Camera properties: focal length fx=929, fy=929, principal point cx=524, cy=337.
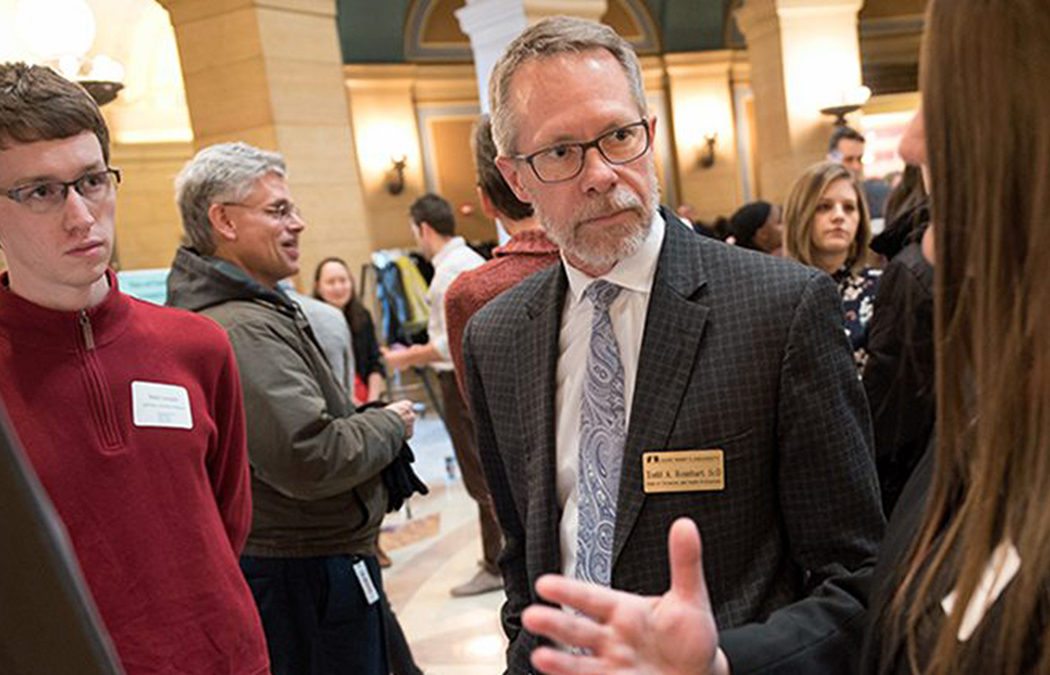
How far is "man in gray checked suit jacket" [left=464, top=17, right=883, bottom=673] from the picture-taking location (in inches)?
54.9

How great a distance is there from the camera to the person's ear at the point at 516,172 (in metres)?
1.67

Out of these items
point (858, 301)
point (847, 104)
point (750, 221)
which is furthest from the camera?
point (847, 104)

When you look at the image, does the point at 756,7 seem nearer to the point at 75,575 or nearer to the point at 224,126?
the point at 224,126

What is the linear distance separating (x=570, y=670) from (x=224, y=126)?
23.1 feet

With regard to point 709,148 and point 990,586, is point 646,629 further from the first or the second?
point 709,148

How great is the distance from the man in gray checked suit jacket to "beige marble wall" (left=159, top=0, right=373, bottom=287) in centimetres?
573

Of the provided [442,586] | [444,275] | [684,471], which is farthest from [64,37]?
[684,471]

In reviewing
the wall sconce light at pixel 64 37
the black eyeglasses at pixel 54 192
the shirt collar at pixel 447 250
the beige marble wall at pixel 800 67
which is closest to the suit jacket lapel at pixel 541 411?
the black eyeglasses at pixel 54 192

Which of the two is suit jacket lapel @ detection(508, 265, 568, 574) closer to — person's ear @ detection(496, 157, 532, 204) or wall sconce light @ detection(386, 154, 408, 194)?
person's ear @ detection(496, 157, 532, 204)

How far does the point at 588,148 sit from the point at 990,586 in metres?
0.98

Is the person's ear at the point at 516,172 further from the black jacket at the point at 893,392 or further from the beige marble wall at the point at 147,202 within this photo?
the beige marble wall at the point at 147,202

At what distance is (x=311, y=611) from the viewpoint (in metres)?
2.52

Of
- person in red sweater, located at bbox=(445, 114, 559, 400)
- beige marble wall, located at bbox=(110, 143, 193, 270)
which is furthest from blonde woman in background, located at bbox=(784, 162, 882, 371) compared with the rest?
beige marble wall, located at bbox=(110, 143, 193, 270)

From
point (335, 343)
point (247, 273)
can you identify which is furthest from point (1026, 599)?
point (335, 343)
